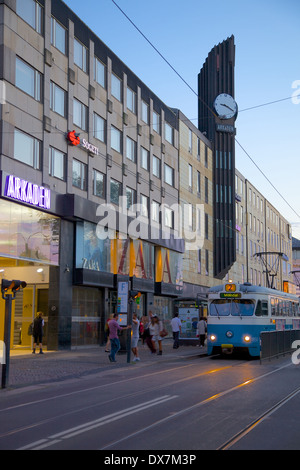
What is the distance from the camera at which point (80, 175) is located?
2952 cm

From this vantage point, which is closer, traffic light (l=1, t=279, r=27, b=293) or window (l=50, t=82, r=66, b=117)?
traffic light (l=1, t=279, r=27, b=293)

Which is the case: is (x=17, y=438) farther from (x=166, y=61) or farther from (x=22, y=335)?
(x=22, y=335)

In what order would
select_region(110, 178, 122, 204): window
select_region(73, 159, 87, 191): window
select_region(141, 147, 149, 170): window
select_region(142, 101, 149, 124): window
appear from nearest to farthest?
1. select_region(73, 159, 87, 191): window
2. select_region(110, 178, 122, 204): window
3. select_region(141, 147, 149, 170): window
4. select_region(142, 101, 149, 124): window

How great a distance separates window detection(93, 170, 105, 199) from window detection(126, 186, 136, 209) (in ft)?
11.0

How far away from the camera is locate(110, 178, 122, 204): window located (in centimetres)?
3303

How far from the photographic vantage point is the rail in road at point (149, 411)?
7.74m

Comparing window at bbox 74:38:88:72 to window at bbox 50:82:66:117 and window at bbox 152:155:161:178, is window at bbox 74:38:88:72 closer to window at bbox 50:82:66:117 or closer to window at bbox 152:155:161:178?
window at bbox 50:82:66:117

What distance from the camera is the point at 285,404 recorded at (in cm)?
1116

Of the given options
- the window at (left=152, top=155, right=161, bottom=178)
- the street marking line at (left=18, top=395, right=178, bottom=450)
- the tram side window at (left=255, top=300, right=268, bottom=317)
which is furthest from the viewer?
the window at (left=152, top=155, right=161, bottom=178)

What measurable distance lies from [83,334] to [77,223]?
5632mm

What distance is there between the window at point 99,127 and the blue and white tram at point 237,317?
39.6 feet

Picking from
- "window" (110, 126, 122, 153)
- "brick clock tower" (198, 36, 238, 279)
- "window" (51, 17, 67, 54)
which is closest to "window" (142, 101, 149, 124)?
"window" (110, 126, 122, 153)

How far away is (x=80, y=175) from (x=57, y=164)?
223cm

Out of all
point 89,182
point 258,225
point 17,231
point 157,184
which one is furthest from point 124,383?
point 258,225
